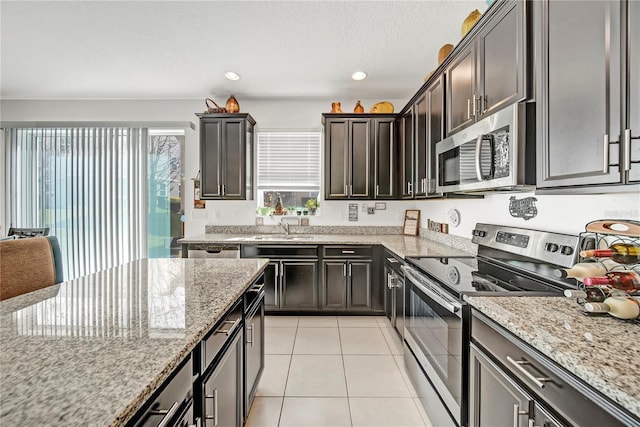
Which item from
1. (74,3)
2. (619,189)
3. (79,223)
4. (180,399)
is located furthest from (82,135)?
(619,189)

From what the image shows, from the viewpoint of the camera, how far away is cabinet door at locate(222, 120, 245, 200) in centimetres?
361

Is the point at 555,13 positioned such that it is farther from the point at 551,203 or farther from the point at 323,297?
the point at 323,297

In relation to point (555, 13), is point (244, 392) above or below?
below

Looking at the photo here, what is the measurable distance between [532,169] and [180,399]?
1669mm

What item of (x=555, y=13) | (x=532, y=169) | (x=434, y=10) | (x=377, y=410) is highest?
(x=434, y=10)

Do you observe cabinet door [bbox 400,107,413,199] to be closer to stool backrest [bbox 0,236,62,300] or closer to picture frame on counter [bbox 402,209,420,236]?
picture frame on counter [bbox 402,209,420,236]

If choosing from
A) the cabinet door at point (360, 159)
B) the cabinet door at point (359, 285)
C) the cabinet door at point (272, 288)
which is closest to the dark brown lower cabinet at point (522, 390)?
the cabinet door at point (359, 285)

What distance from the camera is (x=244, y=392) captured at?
5.07 ft

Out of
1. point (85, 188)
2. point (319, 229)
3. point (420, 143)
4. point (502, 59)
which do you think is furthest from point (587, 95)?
point (85, 188)

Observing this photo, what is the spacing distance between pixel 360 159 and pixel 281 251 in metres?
1.45

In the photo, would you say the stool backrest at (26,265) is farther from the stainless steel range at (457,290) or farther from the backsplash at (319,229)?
the backsplash at (319,229)

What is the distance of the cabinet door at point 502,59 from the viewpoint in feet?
4.67

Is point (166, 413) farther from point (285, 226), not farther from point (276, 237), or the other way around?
point (285, 226)

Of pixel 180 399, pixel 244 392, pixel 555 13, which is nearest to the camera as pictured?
pixel 180 399
